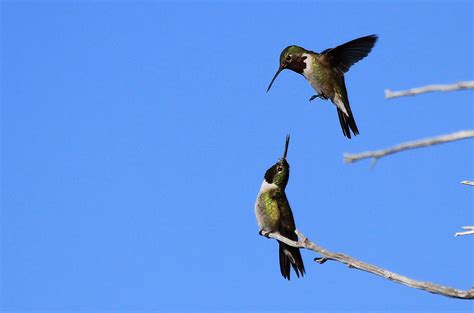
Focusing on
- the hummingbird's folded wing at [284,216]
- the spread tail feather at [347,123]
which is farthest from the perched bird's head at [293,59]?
the hummingbird's folded wing at [284,216]

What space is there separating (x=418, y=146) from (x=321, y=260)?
9.51ft

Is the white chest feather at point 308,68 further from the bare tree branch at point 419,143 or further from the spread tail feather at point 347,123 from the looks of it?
the bare tree branch at point 419,143

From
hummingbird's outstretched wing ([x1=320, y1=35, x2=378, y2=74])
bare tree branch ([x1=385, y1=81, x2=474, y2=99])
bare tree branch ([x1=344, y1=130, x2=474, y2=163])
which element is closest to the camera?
bare tree branch ([x1=344, y1=130, x2=474, y2=163])

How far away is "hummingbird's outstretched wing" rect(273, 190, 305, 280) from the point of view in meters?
8.70

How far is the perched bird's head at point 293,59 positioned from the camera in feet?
32.2

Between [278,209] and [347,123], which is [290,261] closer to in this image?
[278,209]

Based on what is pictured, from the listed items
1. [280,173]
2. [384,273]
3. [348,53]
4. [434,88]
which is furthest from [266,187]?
[434,88]

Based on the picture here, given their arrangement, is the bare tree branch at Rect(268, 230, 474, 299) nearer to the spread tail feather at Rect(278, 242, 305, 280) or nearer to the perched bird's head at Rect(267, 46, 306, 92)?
the spread tail feather at Rect(278, 242, 305, 280)

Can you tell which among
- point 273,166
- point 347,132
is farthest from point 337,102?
point 273,166

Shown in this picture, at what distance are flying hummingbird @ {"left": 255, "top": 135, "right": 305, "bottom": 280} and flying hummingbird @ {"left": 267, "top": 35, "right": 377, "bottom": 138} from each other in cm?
110

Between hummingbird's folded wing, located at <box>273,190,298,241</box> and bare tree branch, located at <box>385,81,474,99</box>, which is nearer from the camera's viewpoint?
bare tree branch, located at <box>385,81,474,99</box>

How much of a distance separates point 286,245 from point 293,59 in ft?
8.62

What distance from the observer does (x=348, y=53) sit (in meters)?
9.98

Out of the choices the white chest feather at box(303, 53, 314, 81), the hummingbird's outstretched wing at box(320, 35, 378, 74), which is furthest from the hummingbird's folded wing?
the hummingbird's outstretched wing at box(320, 35, 378, 74)
